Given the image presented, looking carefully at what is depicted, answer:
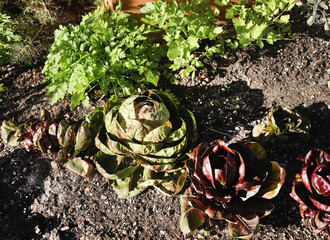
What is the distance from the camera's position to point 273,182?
6.41 feet

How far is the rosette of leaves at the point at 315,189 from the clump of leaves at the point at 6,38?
262cm

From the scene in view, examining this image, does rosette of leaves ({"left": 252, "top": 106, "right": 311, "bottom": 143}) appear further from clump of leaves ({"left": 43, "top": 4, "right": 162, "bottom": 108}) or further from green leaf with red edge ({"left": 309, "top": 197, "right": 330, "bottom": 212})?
clump of leaves ({"left": 43, "top": 4, "right": 162, "bottom": 108})

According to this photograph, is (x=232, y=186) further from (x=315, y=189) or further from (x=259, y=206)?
(x=315, y=189)

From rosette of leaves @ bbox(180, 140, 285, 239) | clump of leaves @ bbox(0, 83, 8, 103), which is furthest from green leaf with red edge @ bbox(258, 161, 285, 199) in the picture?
clump of leaves @ bbox(0, 83, 8, 103)

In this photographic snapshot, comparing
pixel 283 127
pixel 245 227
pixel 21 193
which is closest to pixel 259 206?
pixel 245 227

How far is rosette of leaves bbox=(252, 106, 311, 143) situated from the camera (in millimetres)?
2152

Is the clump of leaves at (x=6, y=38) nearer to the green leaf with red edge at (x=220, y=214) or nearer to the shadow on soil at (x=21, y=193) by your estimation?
the shadow on soil at (x=21, y=193)

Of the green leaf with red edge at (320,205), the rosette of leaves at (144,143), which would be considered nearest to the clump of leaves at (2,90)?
the rosette of leaves at (144,143)

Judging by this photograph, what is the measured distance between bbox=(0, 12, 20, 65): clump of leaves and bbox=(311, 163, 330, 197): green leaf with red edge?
2.67 m

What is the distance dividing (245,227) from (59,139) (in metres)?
1.54

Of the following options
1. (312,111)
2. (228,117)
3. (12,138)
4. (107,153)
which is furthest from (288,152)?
(12,138)

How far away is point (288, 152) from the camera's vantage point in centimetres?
232

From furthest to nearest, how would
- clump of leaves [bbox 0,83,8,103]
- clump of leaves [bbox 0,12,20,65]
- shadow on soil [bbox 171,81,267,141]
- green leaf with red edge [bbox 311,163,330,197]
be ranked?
1. clump of leaves [bbox 0,83,8,103]
2. clump of leaves [bbox 0,12,20,65]
3. shadow on soil [bbox 171,81,267,141]
4. green leaf with red edge [bbox 311,163,330,197]

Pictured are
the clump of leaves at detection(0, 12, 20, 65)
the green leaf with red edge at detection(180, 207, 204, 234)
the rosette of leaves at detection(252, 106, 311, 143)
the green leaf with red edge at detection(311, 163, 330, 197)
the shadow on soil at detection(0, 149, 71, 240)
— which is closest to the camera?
the green leaf with red edge at detection(311, 163, 330, 197)
